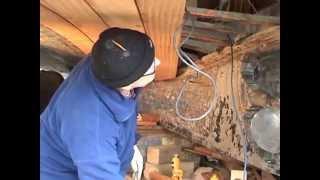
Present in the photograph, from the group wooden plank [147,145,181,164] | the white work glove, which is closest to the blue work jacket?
the white work glove

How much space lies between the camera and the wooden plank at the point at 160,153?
123 cm

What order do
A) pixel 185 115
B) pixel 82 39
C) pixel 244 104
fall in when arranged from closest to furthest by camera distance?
pixel 82 39 < pixel 244 104 < pixel 185 115

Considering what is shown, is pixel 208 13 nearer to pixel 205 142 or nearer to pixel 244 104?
pixel 244 104

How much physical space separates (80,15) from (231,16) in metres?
0.30

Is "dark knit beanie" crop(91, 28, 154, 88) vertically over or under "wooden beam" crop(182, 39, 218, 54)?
under

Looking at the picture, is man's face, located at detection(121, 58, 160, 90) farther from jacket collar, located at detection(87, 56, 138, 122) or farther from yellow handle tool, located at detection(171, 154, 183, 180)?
yellow handle tool, located at detection(171, 154, 183, 180)

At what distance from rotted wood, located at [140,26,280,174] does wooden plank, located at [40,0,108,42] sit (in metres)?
0.18

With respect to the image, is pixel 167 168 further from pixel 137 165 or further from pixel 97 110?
pixel 97 110

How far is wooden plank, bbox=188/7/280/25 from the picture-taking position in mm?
1043

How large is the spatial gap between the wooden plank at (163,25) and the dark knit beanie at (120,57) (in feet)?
0.21

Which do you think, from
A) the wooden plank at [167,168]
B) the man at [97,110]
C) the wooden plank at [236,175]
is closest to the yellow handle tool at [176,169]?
the wooden plank at [167,168]
